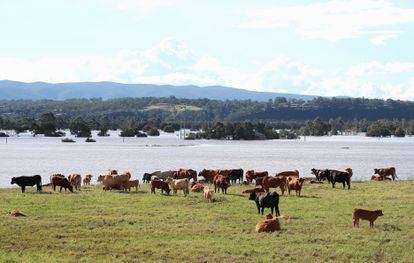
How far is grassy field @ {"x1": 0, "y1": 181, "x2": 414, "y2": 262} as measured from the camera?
18672 mm

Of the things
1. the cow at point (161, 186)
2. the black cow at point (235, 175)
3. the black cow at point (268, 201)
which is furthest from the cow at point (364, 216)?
the black cow at point (235, 175)

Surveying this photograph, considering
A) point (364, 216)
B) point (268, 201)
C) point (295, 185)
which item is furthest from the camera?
point (295, 185)

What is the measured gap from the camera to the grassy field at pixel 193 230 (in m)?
18.7

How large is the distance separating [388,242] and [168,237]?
7119 mm

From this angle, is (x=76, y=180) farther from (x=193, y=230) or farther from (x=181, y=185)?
→ (x=193, y=230)

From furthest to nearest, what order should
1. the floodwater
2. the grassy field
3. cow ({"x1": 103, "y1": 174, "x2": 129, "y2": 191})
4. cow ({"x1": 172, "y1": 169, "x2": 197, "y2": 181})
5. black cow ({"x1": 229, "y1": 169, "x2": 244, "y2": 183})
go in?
the floodwater, black cow ({"x1": 229, "y1": 169, "x2": 244, "y2": 183}), cow ({"x1": 172, "y1": 169, "x2": 197, "y2": 181}), cow ({"x1": 103, "y1": 174, "x2": 129, "y2": 191}), the grassy field

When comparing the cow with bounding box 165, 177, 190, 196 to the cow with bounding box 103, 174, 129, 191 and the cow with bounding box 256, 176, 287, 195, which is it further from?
the cow with bounding box 256, 176, 287, 195

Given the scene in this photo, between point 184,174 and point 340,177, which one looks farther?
point 184,174

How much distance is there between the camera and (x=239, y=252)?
61.9 ft

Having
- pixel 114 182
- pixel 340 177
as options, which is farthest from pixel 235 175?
pixel 114 182

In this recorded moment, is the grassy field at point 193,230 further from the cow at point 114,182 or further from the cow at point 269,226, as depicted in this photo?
the cow at point 114,182

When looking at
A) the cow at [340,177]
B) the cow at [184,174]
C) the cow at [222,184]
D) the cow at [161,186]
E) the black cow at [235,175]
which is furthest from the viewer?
the black cow at [235,175]

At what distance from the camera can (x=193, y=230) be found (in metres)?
22.1

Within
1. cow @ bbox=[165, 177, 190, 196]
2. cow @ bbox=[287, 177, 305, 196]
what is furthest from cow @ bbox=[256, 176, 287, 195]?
cow @ bbox=[165, 177, 190, 196]
